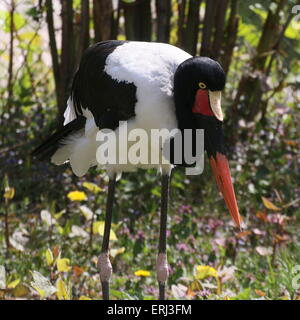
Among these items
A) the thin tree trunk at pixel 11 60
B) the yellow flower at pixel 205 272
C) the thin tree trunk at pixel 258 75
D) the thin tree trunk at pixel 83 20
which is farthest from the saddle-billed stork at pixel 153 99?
the thin tree trunk at pixel 258 75

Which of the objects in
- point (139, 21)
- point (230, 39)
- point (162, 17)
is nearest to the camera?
point (162, 17)

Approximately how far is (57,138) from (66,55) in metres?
1.53

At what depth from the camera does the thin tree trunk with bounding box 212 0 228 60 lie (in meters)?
5.18

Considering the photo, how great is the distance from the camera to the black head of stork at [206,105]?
3.17 meters

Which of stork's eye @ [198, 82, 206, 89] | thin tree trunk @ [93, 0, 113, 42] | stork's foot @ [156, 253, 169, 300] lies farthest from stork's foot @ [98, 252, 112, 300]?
thin tree trunk @ [93, 0, 113, 42]

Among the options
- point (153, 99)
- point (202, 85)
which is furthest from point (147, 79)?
point (202, 85)

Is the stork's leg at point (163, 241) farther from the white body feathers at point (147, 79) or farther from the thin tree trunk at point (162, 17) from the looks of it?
the thin tree trunk at point (162, 17)

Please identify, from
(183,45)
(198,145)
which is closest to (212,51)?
(183,45)

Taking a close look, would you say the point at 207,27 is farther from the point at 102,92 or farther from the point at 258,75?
the point at 102,92

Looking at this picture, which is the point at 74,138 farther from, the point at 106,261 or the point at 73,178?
the point at 73,178

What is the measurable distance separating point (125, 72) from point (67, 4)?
1904 mm

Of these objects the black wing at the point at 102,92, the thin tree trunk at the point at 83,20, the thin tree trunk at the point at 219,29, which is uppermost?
the black wing at the point at 102,92

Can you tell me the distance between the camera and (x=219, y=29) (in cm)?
528

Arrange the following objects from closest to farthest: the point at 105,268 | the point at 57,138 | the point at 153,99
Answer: the point at 153,99 → the point at 105,268 → the point at 57,138
